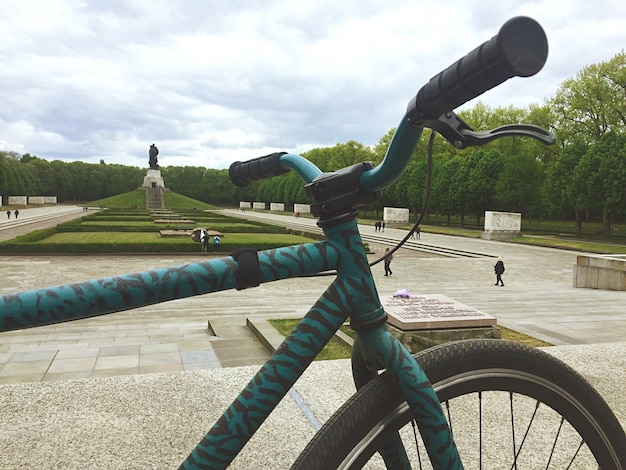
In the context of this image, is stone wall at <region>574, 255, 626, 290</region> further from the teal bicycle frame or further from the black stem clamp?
the black stem clamp

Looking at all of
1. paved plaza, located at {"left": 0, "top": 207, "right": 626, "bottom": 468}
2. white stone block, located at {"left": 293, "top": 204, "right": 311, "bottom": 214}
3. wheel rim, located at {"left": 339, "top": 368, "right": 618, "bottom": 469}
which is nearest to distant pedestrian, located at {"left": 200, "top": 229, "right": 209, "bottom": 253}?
paved plaza, located at {"left": 0, "top": 207, "right": 626, "bottom": 468}

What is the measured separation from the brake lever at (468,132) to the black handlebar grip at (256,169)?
749 millimetres

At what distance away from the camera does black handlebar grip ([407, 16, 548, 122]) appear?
102 cm

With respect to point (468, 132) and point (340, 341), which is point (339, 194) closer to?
point (468, 132)

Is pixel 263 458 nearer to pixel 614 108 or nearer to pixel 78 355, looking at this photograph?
pixel 78 355

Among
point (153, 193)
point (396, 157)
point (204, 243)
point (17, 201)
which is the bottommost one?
point (204, 243)

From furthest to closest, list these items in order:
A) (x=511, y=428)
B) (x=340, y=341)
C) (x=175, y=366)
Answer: (x=340, y=341), (x=175, y=366), (x=511, y=428)

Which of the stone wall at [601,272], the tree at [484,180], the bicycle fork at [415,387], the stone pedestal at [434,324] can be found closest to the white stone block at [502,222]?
the tree at [484,180]

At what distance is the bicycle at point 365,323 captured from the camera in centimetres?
117

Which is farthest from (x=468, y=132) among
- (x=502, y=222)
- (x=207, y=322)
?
(x=502, y=222)

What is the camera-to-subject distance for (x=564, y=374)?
161 cm

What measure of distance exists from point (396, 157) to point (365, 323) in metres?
0.50

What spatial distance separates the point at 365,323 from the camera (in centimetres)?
142

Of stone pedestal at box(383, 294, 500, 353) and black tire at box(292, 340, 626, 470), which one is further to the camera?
stone pedestal at box(383, 294, 500, 353)
